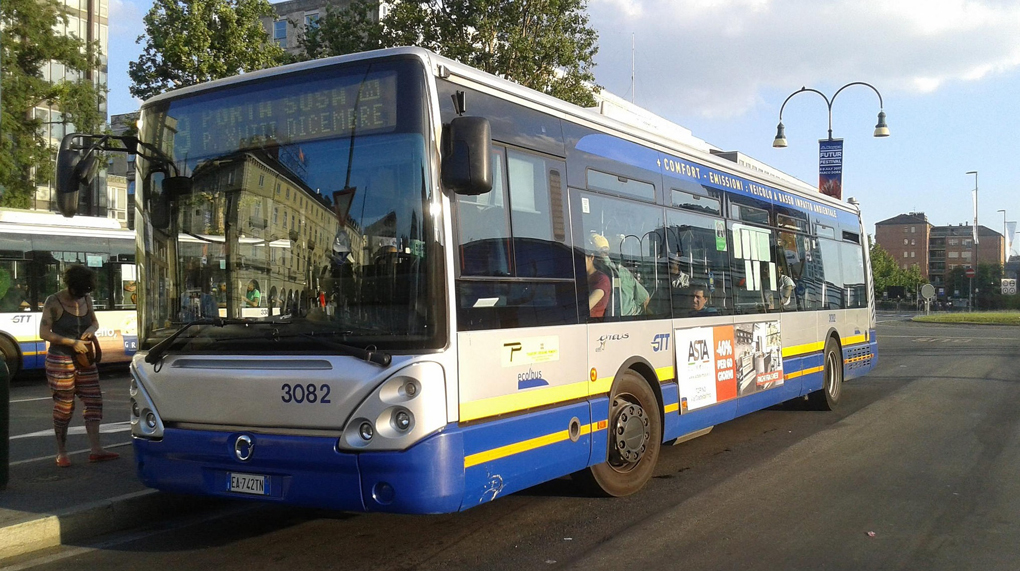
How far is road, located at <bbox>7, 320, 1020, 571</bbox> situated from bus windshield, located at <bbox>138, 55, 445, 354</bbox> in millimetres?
1444

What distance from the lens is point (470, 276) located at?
549 cm

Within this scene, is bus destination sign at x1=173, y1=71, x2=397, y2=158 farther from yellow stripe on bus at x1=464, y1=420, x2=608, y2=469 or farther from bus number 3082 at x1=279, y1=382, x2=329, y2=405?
yellow stripe on bus at x1=464, y1=420, x2=608, y2=469

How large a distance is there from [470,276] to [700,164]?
4643 mm

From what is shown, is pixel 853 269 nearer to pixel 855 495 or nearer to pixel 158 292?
pixel 855 495

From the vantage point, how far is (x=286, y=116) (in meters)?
5.62

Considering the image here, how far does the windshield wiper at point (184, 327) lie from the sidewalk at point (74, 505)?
1.31m

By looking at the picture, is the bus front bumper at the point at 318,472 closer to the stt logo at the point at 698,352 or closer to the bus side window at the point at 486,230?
the bus side window at the point at 486,230

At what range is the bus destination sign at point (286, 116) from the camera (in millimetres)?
5387

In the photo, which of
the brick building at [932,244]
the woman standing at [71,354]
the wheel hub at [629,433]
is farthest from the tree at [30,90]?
the brick building at [932,244]

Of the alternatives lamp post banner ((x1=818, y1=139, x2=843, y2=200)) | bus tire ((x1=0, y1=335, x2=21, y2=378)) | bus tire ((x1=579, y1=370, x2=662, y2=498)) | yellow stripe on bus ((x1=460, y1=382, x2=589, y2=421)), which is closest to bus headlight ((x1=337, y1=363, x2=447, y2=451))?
yellow stripe on bus ((x1=460, y1=382, x2=589, y2=421))

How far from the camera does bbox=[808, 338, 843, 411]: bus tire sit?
12.6 m

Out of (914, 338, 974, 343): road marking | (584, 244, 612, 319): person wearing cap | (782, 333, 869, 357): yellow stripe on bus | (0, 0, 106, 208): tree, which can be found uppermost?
(0, 0, 106, 208): tree

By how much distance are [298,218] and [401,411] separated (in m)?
1.41

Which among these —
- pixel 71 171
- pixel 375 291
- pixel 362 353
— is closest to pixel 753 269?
pixel 375 291
